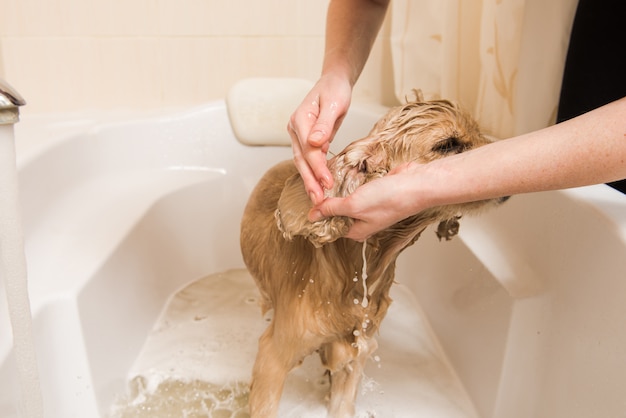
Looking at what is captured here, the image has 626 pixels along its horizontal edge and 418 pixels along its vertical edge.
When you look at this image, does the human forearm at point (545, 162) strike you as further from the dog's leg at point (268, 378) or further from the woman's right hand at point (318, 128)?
the dog's leg at point (268, 378)

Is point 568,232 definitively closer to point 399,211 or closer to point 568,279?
point 568,279

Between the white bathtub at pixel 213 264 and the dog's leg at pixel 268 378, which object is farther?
the dog's leg at pixel 268 378

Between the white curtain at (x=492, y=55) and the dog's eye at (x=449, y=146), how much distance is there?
66 centimetres

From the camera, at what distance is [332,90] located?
47.4 inches

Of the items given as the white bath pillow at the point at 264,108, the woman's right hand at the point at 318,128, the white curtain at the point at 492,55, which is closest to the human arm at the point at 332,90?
the woman's right hand at the point at 318,128

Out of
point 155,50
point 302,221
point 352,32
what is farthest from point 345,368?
point 155,50

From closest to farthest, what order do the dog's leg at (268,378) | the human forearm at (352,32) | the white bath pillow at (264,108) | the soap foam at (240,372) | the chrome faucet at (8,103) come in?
1. the chrome faucet at (8,103)
2. the dog's leg at (268,378)
3. the human forearm at (352,32)
4. the soap foam at (240,372)
5. the white bath pillow at (264,108)

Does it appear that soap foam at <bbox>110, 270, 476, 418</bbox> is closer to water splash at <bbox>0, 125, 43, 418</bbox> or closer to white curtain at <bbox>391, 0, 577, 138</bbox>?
water splash at <bbox>0, 125, 43, 418</bbox>

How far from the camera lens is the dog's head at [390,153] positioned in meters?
0.98

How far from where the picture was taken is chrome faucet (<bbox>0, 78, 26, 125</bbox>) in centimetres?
79

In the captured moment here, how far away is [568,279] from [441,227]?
0.30 metres

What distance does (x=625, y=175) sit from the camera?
828 millimetres

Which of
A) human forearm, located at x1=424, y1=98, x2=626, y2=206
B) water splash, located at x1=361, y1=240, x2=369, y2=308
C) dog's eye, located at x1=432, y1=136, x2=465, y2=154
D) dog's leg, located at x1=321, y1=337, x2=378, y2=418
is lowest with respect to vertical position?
dog's leg, located at x1=321, y1=337, x2=378, y2=418

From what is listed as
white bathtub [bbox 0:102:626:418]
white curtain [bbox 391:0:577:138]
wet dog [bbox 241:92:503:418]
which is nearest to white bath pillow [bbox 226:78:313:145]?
white bathtub [bbox 0:102:626:418]
